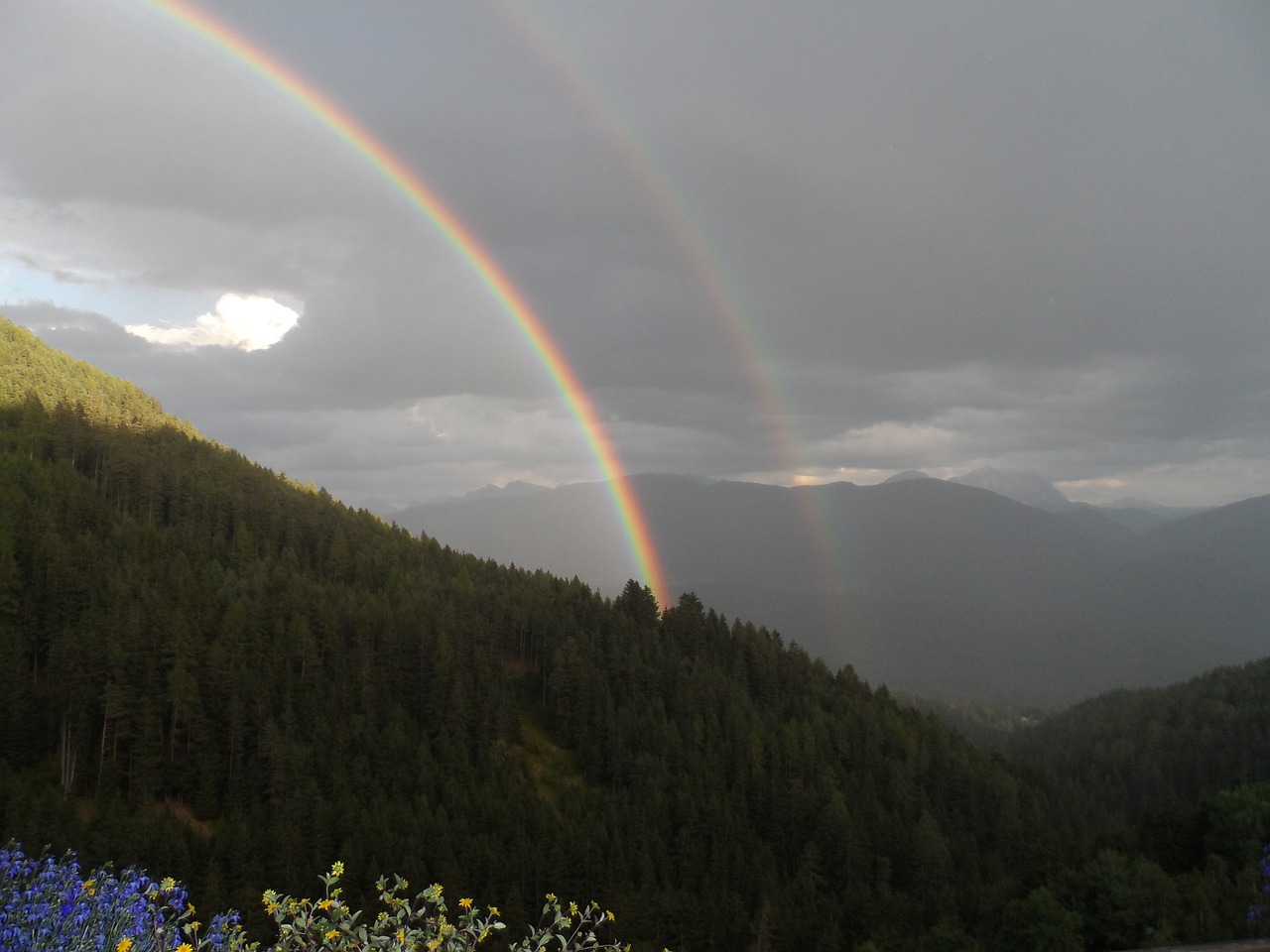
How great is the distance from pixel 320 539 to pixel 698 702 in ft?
268

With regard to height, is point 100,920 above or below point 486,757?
above

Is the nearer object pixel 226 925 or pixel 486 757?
pixel 226 925

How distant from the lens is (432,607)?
131m

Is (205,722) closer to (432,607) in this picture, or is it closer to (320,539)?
(432,607)

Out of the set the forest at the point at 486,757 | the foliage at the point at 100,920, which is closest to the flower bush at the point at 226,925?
the foliage at the point at 100,920

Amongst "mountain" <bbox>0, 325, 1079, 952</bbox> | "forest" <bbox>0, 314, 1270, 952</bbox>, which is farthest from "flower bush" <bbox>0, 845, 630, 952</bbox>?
"mountain" <bbox>0, 325, 1079, 952</bbox>

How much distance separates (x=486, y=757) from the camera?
103m

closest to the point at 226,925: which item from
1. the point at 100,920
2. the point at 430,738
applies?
the point at 100,920

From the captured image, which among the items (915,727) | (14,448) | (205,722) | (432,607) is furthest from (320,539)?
(915,727)

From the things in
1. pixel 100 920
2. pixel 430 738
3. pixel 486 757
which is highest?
pixel 100 920

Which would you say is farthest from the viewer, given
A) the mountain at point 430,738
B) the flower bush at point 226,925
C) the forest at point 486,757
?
the mountain at point 430,738

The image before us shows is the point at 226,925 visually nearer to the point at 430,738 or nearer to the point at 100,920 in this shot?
the point at 100,920

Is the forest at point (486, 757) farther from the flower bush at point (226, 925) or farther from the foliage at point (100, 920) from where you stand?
the foliage at point (100, 920)

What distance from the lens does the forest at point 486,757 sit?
69.8 metres
